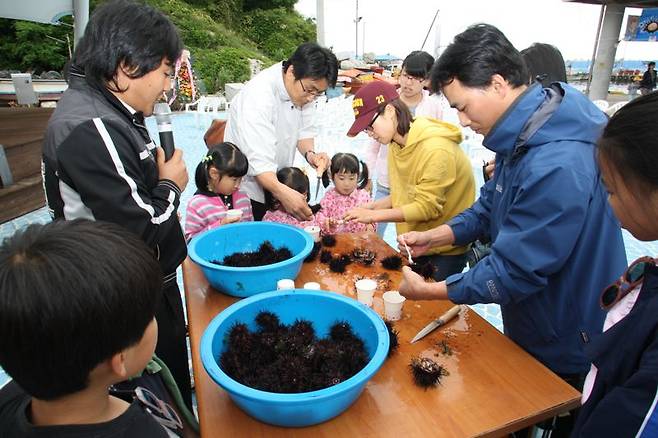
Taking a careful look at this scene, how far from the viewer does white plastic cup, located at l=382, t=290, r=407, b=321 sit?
4.46 ft

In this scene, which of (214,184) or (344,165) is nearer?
(214,184)

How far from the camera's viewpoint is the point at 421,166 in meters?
1.97

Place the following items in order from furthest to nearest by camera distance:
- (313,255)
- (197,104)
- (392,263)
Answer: (197,104)
(313,255)
(392,263)

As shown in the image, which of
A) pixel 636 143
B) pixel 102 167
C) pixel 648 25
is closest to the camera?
pixel 636 143

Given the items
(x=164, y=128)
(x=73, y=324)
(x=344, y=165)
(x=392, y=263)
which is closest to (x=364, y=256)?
(x=392, y=263)

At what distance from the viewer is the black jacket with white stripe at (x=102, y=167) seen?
43.4 inches

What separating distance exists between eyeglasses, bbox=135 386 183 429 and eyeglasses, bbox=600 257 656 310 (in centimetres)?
107

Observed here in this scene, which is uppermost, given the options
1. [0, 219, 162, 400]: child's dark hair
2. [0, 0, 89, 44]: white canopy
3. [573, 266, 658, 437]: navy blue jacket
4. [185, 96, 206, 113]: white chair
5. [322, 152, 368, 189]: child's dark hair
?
[0, 0, 89, 44]: white canopy

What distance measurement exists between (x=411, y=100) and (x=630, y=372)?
2.99 m

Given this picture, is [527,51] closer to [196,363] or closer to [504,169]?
[504,169]

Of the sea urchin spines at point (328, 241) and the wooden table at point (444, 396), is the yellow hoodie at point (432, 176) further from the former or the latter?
the wooden table at point (444, 396)

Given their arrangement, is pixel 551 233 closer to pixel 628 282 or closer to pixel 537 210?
pixel 537 210

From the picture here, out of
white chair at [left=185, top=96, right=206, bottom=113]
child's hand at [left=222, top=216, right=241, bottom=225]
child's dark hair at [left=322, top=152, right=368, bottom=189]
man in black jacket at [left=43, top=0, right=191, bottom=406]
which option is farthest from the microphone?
white chair at [left=185, top=96, right=206, bottom=113]

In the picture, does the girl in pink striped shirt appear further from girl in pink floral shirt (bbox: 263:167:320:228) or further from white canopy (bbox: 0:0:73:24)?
white canopy (bbox: 0:0:73:24)
